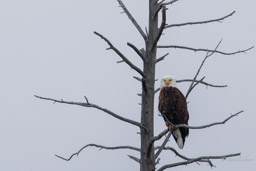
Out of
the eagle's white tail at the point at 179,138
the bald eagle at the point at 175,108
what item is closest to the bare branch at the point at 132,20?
the bald eagle at the point at 175,108

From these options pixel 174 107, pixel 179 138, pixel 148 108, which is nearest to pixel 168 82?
pixel 174 107

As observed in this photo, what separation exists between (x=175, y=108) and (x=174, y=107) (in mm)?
28

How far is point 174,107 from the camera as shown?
788 cm

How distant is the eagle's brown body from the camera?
7855mm

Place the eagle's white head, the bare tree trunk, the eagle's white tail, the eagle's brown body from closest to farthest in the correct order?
the bare tree trunk < the eagle's brown body < the eagle's white tail < the eagle's white head

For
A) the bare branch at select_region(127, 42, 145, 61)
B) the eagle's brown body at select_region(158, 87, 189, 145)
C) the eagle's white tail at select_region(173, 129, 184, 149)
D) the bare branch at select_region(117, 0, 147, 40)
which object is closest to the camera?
the bare branch at select_region(127, 42, 145, 61)

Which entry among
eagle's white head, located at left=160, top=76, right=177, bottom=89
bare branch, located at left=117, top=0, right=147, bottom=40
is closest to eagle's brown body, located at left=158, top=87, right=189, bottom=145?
eagle's white head, located at left=160, top=76, right=177, bottom=89

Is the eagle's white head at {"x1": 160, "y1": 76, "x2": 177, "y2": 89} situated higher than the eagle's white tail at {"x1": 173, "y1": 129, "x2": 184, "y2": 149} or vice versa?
the eagle's white head at {"x1": 160, "y1": 76, "x2": 177, "y2": 89}

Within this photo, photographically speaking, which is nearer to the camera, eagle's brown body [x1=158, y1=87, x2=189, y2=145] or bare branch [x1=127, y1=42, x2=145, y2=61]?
bare branch [x1=127, y1=42, x2=145, y2=61]

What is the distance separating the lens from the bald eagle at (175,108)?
7859 millimetres

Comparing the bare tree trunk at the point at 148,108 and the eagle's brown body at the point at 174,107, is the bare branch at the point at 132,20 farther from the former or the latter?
the eagle's brown body at the point at 174,107

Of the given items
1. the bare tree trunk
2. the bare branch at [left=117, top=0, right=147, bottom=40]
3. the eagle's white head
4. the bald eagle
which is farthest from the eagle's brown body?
the bare branch at [left=117, top=0, right=147, bottom=40]

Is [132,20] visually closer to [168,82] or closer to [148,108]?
[148,108]

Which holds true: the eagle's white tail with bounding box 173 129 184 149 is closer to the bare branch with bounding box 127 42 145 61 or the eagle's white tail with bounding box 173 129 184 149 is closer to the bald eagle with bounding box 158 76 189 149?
the bald eagle with bounding box 158 76 189 149
